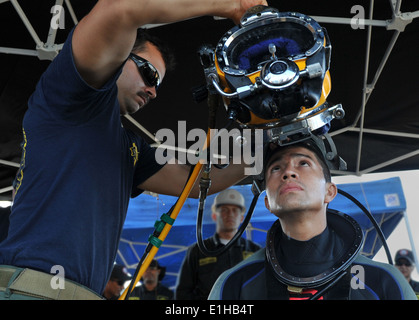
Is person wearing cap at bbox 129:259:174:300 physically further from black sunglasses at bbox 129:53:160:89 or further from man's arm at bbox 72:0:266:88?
man's arm at bbox 72:0:266:88

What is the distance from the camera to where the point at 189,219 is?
636 cm

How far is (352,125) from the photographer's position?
5645 millimetres

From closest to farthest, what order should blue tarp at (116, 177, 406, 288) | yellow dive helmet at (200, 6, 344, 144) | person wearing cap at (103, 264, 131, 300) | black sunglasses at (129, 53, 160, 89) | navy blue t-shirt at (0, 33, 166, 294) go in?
yellow dive helmet at (200, 6, 344, 144), navy blue t-shirt at (0, 33, 166, 294), black sunglasses at (129, 53, 160, 89), blue tarp at (116, 177, 406, 288), person wearing cap at (103, 264, 131, 300)

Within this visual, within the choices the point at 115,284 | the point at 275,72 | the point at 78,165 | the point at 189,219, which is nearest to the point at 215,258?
the point at 115,284

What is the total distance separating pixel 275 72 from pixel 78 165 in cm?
78

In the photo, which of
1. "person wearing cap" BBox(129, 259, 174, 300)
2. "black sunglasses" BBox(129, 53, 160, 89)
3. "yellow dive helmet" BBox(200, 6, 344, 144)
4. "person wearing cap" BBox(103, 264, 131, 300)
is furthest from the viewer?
"person wearing cap" BBox(129, 259, 174, 300)

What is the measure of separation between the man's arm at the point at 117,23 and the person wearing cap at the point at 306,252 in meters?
0.59

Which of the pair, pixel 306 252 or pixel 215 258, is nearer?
pixel 306 252

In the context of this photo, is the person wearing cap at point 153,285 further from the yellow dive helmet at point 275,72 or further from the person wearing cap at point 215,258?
the yellow dive helmet at point 275,72

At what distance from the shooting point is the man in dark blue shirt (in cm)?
151

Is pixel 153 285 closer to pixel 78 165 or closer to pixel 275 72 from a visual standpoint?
pixel 78 165

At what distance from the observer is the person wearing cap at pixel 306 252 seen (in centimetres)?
153

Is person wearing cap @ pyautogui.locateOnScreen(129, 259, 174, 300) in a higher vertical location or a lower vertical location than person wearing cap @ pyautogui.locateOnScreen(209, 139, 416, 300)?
higher

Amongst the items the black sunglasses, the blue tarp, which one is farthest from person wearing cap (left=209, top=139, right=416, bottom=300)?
the blue tarp
